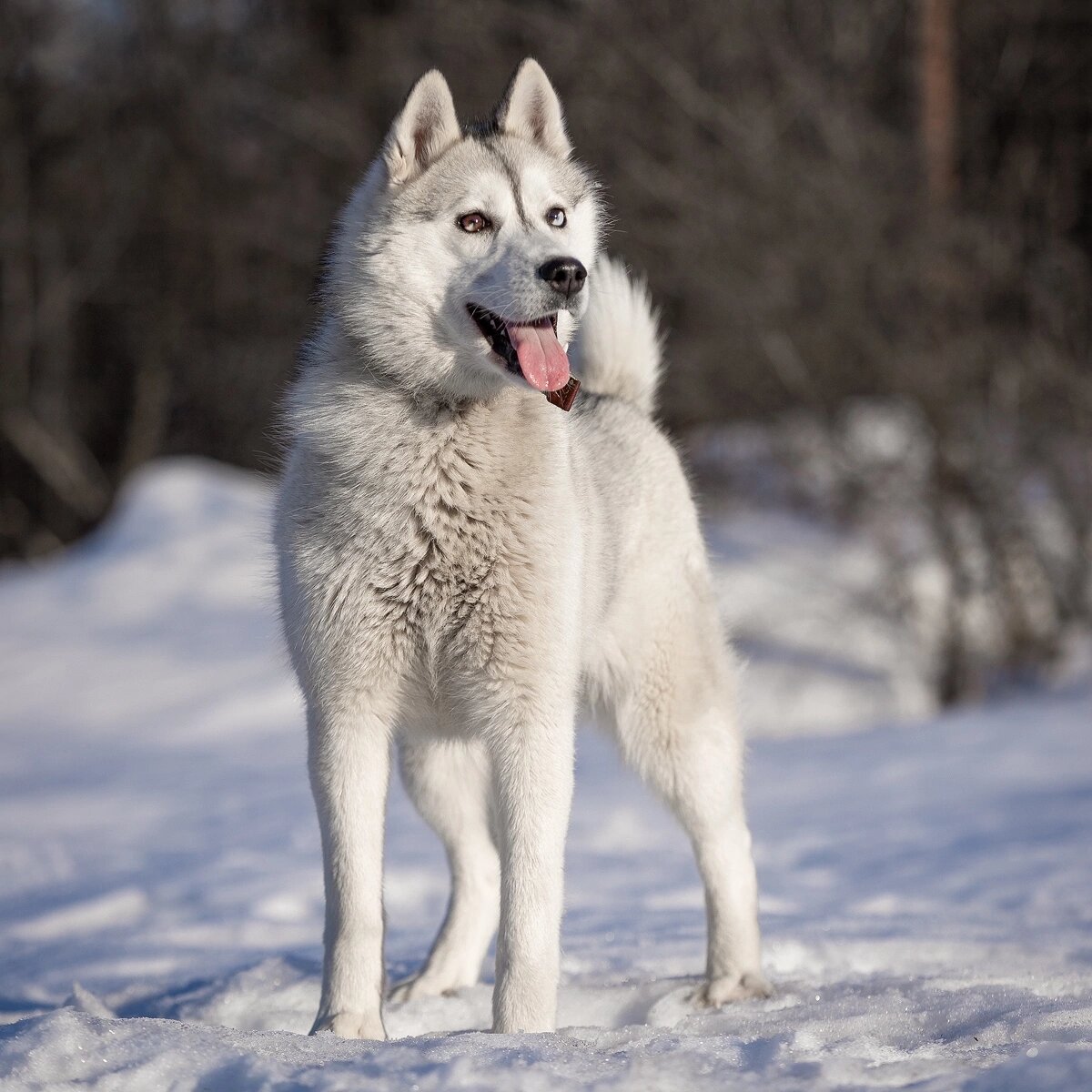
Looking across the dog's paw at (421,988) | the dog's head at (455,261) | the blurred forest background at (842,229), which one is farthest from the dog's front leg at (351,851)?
the blurred forest background at (842,229)

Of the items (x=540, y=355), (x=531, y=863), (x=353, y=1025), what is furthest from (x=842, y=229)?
(x=353, y=1025)

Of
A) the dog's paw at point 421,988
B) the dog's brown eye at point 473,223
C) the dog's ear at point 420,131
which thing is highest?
the dog's ear at point 420,131

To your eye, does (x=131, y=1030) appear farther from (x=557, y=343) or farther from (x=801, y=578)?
(x=801, y=578)

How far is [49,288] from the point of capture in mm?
14367

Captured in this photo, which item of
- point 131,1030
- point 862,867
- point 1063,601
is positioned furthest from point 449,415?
point 1063,601

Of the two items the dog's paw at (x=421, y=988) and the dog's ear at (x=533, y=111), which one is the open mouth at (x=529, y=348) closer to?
the dog's ear at (x=533, y=111)

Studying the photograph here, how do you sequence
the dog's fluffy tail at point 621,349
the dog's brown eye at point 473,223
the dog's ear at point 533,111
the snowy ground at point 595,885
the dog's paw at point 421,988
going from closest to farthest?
the snowy ground at point 595,885 < the dog's brown eye at point 473,223 < the dog's ear at point 533,111 < the dog's paw at point 421,988 < the dog's fluffy tail at point 621,349

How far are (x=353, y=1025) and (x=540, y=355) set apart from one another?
1.34 meters

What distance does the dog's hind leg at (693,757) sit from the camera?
311 centimetres

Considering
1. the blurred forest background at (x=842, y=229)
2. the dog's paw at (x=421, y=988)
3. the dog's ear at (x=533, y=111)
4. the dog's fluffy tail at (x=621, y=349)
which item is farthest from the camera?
the blurred forest background at (x=842, y=229)

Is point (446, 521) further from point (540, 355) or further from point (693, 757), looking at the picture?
point (693, 757)

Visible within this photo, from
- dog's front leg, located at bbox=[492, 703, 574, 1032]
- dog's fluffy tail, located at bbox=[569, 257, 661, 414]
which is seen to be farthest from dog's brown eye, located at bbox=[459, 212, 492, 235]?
dog's front leg, located at bbox=[492, 703, 574, 1032]

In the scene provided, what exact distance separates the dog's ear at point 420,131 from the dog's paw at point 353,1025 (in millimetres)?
1666

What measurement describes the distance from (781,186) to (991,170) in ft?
9.06
